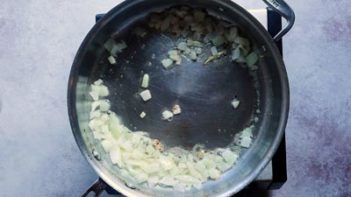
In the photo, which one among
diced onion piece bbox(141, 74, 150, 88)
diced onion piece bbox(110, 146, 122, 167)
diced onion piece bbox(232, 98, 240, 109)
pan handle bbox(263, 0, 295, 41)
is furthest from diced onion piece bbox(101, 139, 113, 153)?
pan handle bbox(263, 0, 295, 41)

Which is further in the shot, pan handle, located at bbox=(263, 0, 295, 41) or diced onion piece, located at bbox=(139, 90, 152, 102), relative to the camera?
diced onion piece, located at bbox=(139, 90, 152, 102)

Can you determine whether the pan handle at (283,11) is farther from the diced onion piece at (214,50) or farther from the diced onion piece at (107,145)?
the diced onion piece at (107,145)

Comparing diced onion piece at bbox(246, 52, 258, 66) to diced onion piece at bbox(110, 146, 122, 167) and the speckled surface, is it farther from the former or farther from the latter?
diced onion piece at bbox(110, 146, 122, 167)

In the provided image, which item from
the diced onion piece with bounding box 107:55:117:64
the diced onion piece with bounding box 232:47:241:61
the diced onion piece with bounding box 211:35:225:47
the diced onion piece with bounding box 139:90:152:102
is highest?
the diced onion piece with bounding box 107:55:117:64

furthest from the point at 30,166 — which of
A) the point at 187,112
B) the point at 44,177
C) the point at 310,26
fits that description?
the point at 310,26

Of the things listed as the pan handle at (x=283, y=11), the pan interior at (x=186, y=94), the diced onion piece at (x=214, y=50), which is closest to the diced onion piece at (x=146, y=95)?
the pan interior at (x=186, y=94)

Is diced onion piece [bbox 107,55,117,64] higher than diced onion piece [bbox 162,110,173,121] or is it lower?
higher

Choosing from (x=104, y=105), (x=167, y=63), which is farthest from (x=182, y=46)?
(x=104, y=105)
